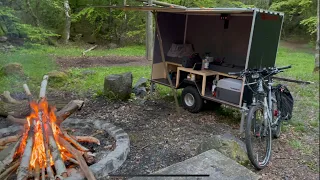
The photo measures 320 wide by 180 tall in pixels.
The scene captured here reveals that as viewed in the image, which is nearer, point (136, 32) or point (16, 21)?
point (16, 21)

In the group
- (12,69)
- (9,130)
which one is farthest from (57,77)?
(9,130)

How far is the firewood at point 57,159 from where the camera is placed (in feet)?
6.93

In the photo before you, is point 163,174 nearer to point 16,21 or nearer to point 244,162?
point 244,162

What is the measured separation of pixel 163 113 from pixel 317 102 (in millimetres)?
3121

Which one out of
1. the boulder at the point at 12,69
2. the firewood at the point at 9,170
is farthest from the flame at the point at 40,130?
the boulder at the point at 12,69

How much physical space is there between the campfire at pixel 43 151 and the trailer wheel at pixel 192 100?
7.56 feet

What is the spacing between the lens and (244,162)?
283 cm

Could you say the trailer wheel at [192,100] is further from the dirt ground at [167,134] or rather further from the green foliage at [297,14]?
the green foliage at [297,14]

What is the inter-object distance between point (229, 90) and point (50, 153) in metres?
2.72

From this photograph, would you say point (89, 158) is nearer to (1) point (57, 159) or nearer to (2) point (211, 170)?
(1) point (57, 159)

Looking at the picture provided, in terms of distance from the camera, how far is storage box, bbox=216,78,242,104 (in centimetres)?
399

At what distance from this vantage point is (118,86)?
4809 mm

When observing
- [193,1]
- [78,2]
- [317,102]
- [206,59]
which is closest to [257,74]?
[206,59]

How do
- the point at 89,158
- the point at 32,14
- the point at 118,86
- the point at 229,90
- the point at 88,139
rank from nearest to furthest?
the point at 89,158, the point at 88,139, the point at 229,90, the point at 118,86, the point at 32,14
